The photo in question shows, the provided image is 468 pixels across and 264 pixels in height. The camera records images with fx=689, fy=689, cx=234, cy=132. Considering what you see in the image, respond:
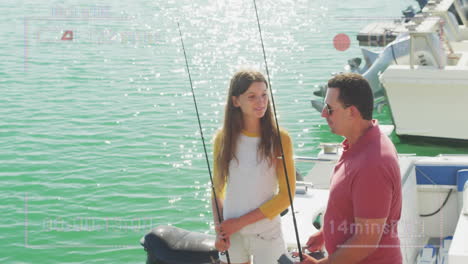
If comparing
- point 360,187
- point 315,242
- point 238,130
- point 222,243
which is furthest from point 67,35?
point 360,187


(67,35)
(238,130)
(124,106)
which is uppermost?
(67,35)

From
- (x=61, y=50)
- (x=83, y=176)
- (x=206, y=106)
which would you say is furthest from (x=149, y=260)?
(x=61, y=50)

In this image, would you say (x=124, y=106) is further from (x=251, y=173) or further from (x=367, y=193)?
(x=367, y=193)

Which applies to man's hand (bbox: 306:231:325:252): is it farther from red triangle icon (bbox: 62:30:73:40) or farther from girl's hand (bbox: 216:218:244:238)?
red triangle icon (bbox: 62:30:73:40)

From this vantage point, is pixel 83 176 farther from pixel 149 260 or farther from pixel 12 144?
pixel 149 260

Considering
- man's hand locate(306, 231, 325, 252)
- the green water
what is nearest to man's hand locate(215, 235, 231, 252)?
man's hand locate(306, 231, 325, 252)

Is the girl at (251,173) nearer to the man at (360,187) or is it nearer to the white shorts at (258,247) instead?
the white shorts at (258,247)

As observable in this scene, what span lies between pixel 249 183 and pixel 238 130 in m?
0.21

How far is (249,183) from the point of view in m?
2.62

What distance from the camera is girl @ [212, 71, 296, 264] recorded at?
102 inches

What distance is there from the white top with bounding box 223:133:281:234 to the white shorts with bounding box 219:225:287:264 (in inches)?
1.1

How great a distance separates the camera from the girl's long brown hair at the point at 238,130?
8.56ft

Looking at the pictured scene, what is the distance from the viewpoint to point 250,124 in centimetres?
267

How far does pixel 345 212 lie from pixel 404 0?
711 inches
